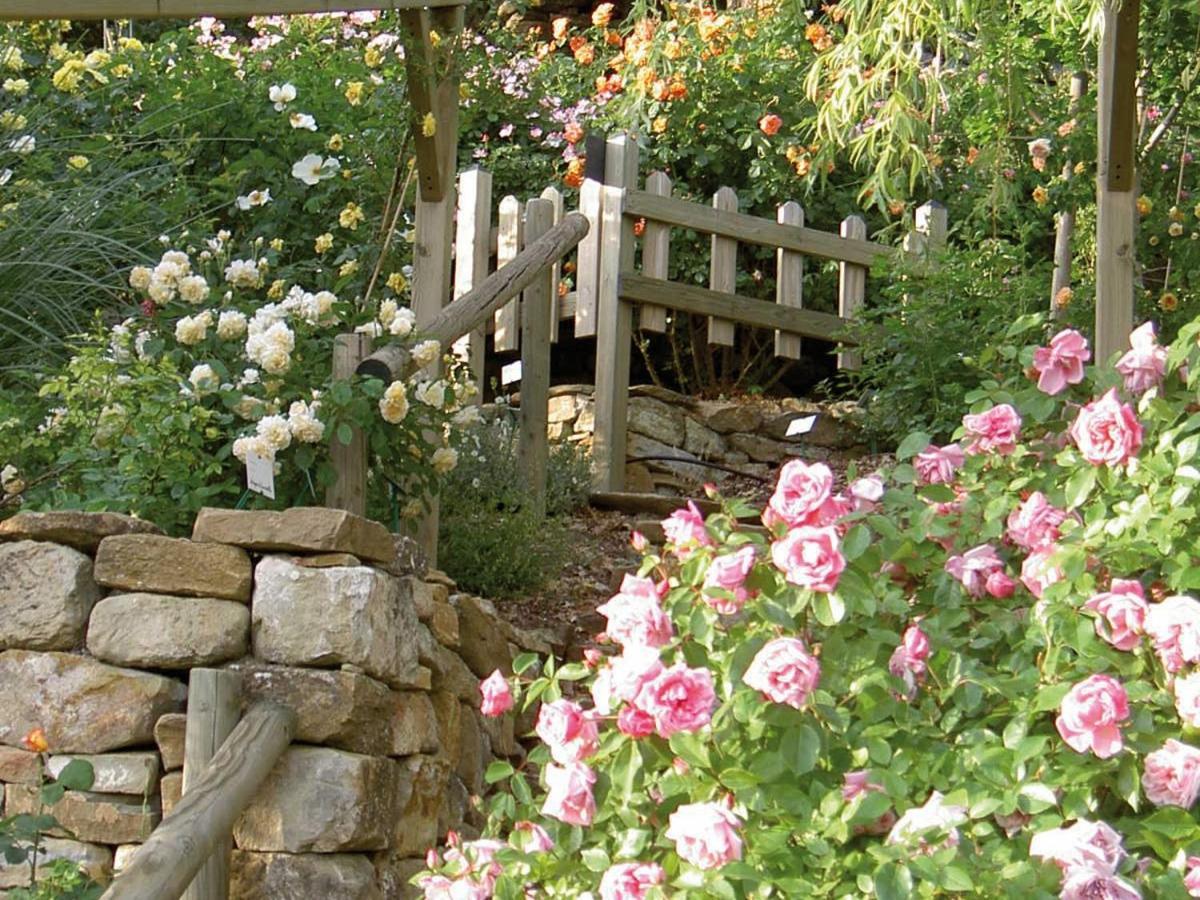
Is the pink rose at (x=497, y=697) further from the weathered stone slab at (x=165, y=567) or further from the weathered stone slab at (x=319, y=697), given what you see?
the weathered stone slab at (x=165, y=567)

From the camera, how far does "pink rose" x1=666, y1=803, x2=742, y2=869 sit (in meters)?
1.90

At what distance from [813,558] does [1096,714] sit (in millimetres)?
335

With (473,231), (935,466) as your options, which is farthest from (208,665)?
(473,231)

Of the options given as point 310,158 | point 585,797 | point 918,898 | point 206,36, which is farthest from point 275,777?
point 206,36

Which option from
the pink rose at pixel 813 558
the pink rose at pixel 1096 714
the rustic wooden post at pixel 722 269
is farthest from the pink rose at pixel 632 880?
the rustic wooden post at pixel 722 269

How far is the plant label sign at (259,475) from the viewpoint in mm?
3504

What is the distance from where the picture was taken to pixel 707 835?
6.25ft

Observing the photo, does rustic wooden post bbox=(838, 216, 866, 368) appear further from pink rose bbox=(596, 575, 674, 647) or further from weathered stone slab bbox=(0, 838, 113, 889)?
pink rose bbox=(596, 575, 674, 647)

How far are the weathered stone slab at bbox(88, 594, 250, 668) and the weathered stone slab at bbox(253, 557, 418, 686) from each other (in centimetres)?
7

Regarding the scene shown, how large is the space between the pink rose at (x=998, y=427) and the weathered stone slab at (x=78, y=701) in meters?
1.49

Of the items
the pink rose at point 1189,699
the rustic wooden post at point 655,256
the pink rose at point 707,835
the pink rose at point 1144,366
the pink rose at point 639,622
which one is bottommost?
the pink rose at point 707,835

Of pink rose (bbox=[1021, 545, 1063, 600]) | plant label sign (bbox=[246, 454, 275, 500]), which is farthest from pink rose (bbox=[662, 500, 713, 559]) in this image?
plant label sign (bbox=[246, 454, 275, 500])

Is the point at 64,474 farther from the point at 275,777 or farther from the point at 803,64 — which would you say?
the point at 803,64

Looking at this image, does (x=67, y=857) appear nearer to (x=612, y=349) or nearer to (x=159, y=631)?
(x=159, y=631)
